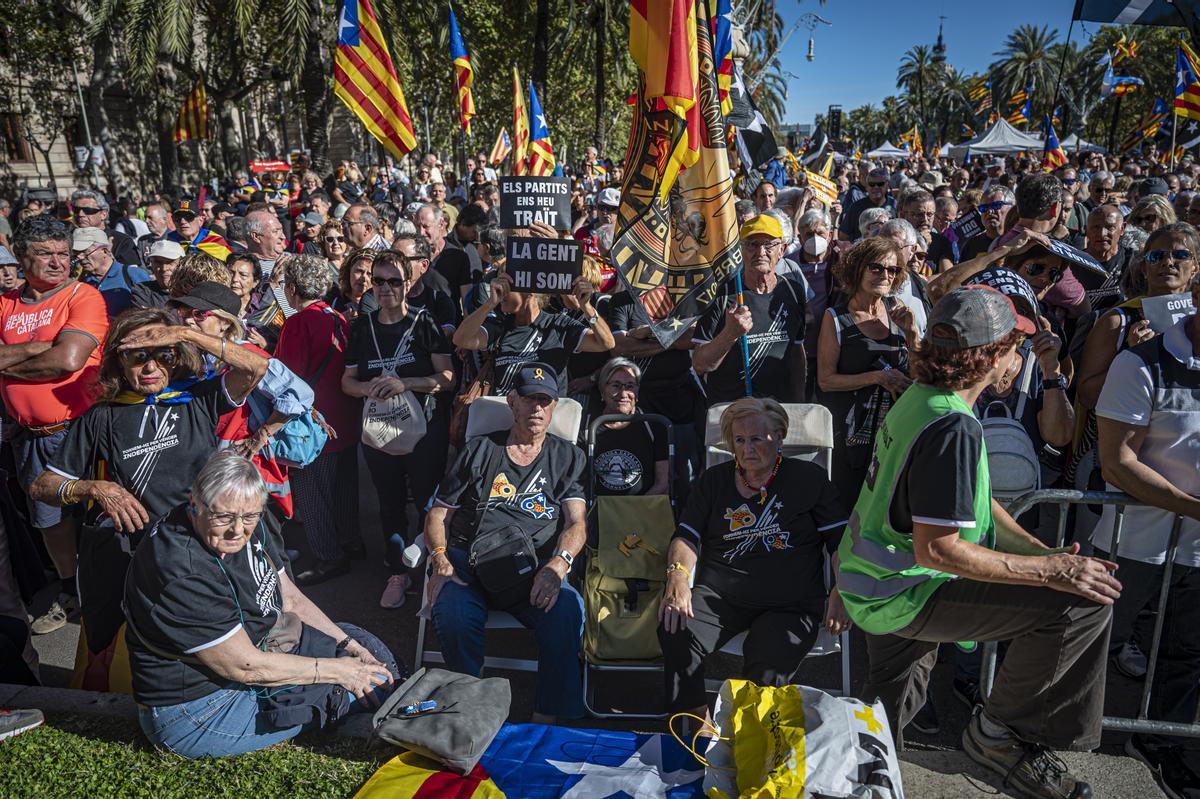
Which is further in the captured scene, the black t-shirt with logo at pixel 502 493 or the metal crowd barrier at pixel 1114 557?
the black t-shirt with logo at pixel 502 493

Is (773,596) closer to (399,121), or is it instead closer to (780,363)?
(780,363)

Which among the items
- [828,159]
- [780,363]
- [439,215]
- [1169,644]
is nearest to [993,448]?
[1169,644]

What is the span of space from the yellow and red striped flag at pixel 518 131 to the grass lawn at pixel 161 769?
21.0 ft

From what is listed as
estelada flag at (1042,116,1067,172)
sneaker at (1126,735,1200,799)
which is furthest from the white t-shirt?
estelada flag at (1042,116,1067,172)

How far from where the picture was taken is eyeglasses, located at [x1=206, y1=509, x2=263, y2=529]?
2967mm

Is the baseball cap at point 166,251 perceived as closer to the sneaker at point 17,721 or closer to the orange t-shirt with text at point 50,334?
the orange t-shirt with text at point 50,334

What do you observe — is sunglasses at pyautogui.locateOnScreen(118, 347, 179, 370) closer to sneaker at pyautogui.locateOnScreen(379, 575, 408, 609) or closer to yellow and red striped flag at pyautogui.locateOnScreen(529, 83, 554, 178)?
sneaker at pyautogui.locateOnScreen(379, 575, 408, 609)

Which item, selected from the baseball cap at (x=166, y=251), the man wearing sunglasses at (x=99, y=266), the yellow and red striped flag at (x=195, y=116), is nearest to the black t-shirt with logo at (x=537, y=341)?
the baseball cap at (x=166, y=251)

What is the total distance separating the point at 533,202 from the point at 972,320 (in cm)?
376

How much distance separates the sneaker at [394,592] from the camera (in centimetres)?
483

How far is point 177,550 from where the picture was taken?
2957 millimetres

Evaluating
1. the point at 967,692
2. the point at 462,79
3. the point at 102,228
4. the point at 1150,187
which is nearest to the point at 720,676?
the point at 967,692

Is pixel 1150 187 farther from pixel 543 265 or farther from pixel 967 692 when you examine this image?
pixel 543 265

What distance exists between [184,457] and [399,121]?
17.4 ft
